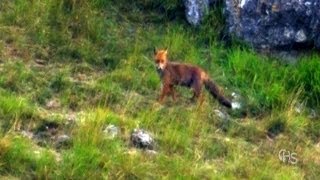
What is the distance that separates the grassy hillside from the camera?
29.0 ft

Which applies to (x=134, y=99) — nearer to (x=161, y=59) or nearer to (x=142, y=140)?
(x=161, y=59)

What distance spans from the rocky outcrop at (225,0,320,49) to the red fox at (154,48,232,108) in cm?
155

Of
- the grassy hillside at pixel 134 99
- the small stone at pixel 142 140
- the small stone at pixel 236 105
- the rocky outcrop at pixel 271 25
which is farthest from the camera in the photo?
the rocky outcrop at pixel 271 25

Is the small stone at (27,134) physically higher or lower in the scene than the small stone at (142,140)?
lower

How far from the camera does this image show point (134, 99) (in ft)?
33.8

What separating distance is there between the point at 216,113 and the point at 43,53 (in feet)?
7.42

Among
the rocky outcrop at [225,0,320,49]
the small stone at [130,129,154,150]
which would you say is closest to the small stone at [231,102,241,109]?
the rocky outcrop at [225,0,320,49]

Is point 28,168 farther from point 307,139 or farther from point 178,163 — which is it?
point 307,139

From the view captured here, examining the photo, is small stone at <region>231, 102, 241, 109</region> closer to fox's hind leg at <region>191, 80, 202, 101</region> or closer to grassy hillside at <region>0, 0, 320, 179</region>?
grassy hillside at <region>0, 0, 320, 179</region>

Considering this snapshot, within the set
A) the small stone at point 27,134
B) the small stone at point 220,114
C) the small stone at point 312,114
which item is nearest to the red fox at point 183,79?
the small stone at point 220,114

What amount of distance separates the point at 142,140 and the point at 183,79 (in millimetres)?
1450

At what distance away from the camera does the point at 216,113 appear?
10.4m

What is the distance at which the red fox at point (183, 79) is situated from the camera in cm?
1045

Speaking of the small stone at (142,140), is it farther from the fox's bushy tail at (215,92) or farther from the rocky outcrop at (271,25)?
the rocky outcrop at (271,25)
